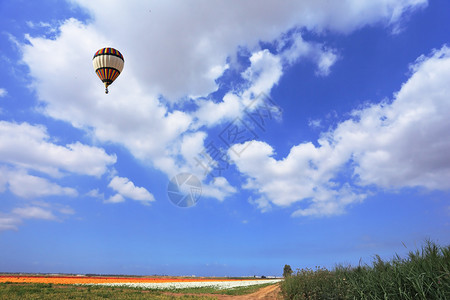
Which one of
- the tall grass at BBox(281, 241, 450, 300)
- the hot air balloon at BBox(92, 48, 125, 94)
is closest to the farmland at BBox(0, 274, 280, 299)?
the tall grass at BBox(281, 241, 450, 300)

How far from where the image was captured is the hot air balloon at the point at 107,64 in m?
28.8

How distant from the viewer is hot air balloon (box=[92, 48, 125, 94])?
94.5 ft

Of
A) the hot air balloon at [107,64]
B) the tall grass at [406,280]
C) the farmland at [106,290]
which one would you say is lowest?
the farmland at [106,290]

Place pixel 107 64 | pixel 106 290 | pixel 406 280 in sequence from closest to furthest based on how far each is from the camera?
pixel 406 280, pixel 106 290, pixel 107 64

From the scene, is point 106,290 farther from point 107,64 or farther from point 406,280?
point 406,280

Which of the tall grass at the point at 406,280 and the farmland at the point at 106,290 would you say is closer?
the tall grass at the point at 406,280

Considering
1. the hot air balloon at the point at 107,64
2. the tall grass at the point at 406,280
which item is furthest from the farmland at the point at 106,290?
the hot air balloon at the point at 107,64

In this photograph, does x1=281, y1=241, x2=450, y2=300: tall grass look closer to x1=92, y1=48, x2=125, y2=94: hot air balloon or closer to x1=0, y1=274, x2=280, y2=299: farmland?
x1=0, y1=274, x2=280, y2=299: farmland

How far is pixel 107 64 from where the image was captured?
94.4 ft

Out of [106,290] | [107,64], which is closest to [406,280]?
[106,290]

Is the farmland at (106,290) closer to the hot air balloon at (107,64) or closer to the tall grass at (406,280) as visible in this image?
the tall grass at (406,280)

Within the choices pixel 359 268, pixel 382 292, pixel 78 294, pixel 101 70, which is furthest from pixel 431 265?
pixel 101 70

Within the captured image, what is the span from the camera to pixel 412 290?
299 inches

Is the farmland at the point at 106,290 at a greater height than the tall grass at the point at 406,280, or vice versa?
the tall grass at the point at 406,280
